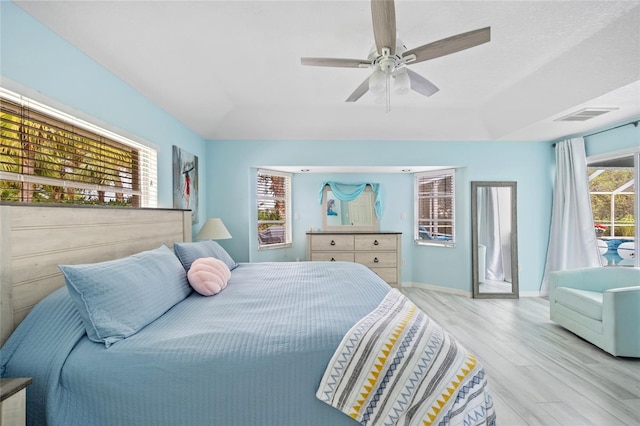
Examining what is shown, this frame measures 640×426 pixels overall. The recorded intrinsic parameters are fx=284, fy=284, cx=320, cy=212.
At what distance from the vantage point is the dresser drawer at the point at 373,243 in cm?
433

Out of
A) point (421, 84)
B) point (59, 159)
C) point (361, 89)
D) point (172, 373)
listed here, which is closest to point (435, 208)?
point (421, 84)

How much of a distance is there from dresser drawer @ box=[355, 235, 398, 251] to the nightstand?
370 centimetres

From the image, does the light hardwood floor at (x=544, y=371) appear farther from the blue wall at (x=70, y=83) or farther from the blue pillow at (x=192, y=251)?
the blue wall at (x=70, y=83)

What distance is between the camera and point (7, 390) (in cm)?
93

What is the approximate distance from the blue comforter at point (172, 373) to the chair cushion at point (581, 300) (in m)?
2.78

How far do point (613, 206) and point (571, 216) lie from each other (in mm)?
516

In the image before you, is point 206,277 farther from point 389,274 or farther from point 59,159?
point 389,274

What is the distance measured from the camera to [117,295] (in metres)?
1.30

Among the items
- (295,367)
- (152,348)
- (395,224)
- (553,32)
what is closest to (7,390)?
(152,348)

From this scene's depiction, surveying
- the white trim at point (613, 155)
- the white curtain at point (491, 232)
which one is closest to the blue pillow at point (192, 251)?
the white curtain at point (491, 232)

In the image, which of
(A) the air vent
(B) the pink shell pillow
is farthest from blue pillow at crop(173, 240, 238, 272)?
(A) the air vent

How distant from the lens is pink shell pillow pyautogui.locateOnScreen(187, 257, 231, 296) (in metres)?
1.88

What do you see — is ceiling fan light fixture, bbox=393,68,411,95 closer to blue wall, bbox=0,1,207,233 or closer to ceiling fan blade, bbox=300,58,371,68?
ceiling fan blade, bbox=300,58,371,68

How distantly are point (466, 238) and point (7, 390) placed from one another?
465 cm
